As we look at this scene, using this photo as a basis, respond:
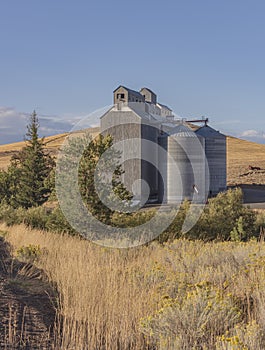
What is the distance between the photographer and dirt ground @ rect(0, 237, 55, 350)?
5441mm

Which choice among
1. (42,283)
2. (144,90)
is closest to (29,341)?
(42,283)

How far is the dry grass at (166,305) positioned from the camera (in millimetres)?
5184

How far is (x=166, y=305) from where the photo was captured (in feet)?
17.4

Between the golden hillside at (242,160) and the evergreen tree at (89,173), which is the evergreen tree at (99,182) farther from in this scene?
the golden hillside at (242,160)

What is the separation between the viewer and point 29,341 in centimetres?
551

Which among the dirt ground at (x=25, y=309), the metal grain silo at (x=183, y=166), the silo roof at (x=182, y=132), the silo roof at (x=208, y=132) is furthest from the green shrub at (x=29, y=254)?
the silo roof at (x=208, y=132)

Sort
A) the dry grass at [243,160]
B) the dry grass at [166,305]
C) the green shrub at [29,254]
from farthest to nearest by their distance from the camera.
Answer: the dry grass at [243,160]
the green shrub at [29,254]
the dry grass at [166,305]

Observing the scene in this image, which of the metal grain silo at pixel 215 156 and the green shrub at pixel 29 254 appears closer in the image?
the green shrub at pixel 29 254

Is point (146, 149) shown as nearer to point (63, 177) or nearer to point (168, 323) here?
point (63, 177)

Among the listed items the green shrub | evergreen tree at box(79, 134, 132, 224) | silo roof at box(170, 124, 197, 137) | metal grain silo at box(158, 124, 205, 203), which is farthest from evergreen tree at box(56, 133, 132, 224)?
silo roof at box(170, 124, 197, 137)

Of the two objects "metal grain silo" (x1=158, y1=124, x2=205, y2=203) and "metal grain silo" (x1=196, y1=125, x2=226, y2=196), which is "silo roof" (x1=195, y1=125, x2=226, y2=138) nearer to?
"metal grain silo" (x1=196, y1=125, x2=226, y2=196)

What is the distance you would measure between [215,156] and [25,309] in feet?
108

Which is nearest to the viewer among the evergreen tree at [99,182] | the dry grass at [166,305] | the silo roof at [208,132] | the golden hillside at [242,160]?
the dry grass at [166,305]

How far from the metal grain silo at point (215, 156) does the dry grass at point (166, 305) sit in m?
28.5
